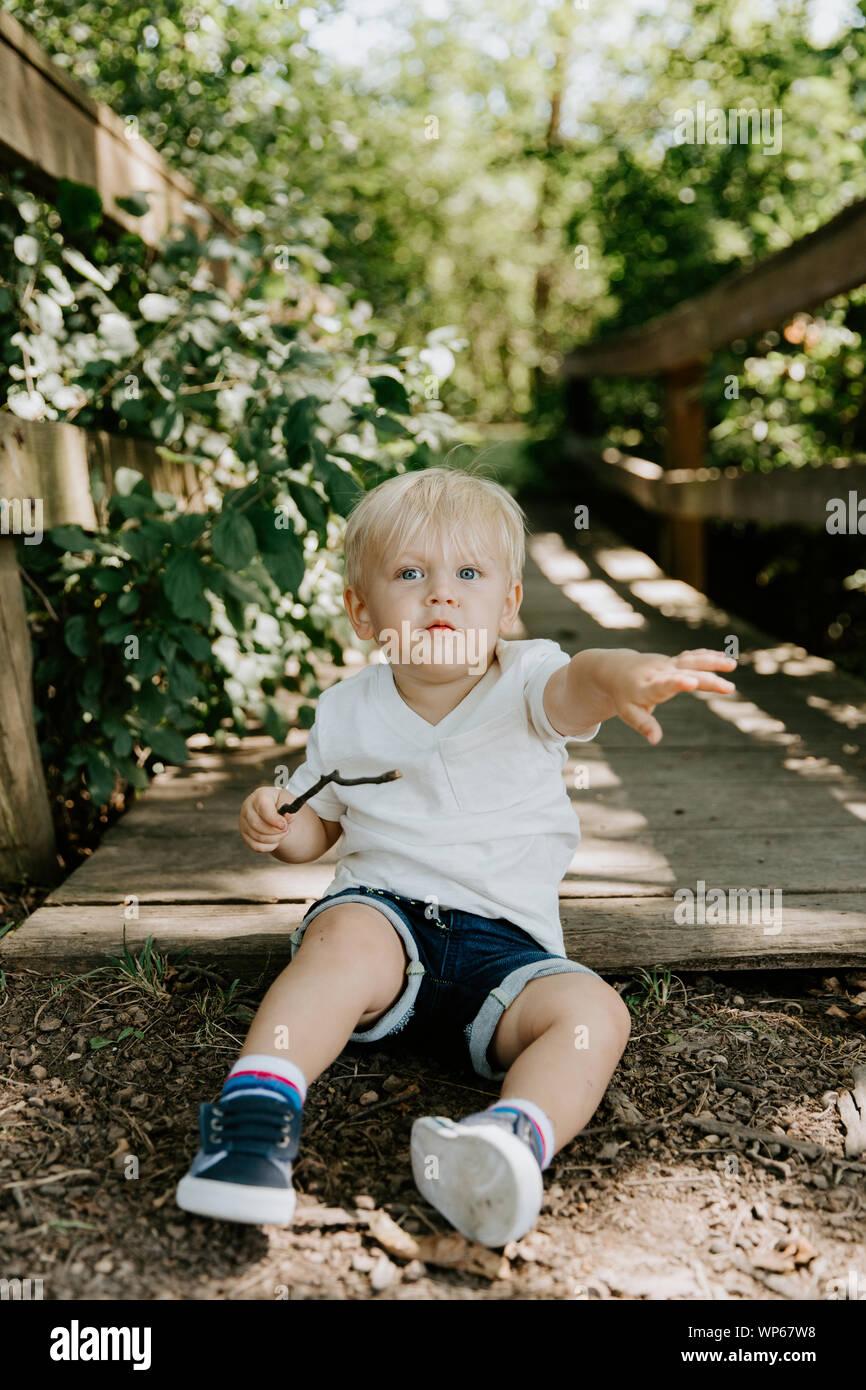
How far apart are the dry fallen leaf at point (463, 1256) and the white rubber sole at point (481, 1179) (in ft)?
0.05

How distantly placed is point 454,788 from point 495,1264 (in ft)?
2.33

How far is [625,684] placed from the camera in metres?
1.57

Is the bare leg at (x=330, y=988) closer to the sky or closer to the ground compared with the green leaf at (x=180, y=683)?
closer to the ground

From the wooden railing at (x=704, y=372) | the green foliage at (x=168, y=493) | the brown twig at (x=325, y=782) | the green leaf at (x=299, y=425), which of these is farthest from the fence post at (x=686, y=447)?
the brown twig at (x=325, y=782)

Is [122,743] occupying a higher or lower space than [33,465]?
lower

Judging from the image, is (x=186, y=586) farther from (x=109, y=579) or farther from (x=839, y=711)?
(x=839, y=711)

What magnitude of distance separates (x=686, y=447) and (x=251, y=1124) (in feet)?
15.8

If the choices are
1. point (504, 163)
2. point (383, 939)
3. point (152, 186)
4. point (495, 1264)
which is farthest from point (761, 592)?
point (504, 163)

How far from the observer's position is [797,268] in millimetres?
3865

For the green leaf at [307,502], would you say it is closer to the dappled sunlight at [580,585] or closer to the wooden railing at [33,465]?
the wooden railing at [33,465]

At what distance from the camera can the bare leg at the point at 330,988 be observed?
60.6 inches

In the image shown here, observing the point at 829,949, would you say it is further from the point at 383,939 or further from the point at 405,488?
the point at 405,488

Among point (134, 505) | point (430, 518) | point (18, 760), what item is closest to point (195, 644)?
point (134, 505)

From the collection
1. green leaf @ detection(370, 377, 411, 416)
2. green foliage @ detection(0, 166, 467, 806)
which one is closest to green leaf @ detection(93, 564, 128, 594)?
green foliage @ detection(0, 166, 467, 806)
